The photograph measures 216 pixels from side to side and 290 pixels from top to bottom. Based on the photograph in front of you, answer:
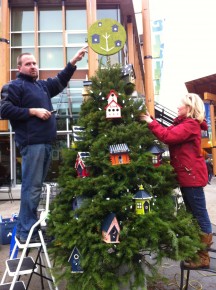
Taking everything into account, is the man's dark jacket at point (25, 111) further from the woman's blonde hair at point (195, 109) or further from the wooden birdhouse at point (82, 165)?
the woman's blonde hair at point (195, 109)

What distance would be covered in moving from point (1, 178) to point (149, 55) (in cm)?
868

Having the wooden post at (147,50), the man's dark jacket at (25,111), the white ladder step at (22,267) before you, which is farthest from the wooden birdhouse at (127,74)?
the wooden post at (147,50)

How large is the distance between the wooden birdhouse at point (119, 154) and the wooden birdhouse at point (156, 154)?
0.27m

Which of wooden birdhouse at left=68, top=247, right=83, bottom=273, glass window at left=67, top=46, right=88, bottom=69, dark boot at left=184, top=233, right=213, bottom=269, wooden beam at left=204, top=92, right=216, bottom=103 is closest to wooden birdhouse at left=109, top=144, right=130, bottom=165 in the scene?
wooden birdhouse at left=68, top=247, right=83, bottom=273

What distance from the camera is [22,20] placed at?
14023 millimetres

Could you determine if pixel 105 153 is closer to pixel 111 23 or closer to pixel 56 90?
pixel 56 90

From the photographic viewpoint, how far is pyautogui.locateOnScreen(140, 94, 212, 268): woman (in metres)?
3.00

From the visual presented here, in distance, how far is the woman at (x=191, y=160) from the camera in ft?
9.84

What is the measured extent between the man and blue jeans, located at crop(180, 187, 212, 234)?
1.40m

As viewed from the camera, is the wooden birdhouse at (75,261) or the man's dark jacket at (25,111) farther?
the man's dark jacket at (25,111)

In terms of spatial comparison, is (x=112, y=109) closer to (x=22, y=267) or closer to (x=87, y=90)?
(x=87, y=90)

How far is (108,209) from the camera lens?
8.15 ft

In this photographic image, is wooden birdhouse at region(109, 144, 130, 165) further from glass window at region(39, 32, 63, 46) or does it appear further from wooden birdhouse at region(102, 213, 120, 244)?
glass window at region(39, 32, 63, 46)

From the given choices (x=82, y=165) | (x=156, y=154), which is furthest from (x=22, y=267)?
(x=156, y=154)
